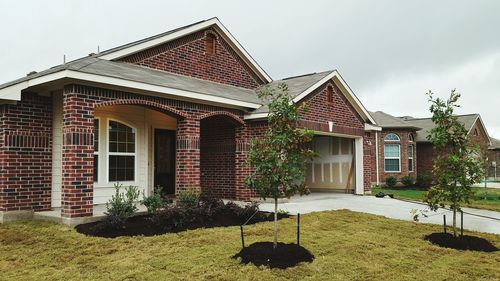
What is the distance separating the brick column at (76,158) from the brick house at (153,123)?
2 cm

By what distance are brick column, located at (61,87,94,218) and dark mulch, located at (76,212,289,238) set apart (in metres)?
0.46

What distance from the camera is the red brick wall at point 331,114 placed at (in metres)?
13.2

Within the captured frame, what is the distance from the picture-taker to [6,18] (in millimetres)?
19250

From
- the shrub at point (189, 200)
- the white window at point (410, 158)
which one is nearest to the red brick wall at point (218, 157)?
the shrub at point (189, 200)

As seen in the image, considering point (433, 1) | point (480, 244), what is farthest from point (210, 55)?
point (480, 244)

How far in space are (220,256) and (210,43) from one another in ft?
30.3

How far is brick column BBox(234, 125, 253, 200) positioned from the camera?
12.3 m

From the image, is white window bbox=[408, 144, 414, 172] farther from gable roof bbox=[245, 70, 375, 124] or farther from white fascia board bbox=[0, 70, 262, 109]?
white fascia board bbox=[0, 70, 262, 109]

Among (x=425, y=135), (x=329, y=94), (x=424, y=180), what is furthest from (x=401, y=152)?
(x=329, y=94)

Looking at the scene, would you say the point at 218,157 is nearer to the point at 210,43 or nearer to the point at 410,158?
the point at 210,43

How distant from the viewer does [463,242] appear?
281 inches

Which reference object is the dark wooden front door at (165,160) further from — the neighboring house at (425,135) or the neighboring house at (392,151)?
the neighboring house at (425,135)

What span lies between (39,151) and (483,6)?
45.9 ft

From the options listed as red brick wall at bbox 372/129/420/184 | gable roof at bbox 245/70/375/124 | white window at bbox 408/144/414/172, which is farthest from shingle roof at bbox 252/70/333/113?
white window at bbox 408/144/414/172
